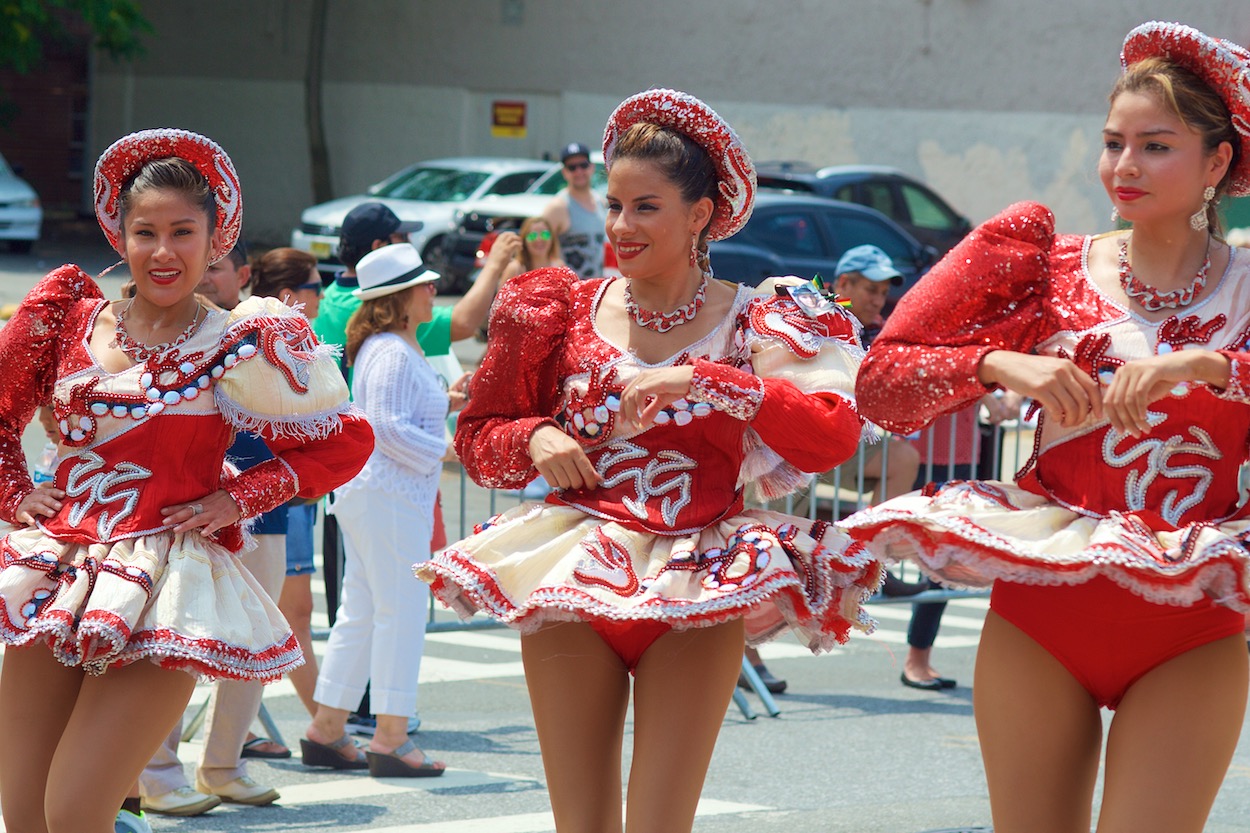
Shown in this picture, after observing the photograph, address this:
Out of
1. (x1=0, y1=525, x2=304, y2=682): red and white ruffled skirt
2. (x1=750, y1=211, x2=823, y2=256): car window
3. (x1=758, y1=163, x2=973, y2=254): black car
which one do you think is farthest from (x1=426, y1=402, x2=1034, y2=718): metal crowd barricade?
(x1=758, y1=163, x2=973, y2=254): black car

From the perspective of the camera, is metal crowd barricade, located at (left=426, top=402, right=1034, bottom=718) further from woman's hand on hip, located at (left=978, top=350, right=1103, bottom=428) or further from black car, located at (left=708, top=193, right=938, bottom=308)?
black car, located at (left=708, top=193, right=938, bottom=308)

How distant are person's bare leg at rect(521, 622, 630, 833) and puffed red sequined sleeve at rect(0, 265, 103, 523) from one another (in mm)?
1455

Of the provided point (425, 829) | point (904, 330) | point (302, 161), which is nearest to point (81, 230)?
point (302, 161)

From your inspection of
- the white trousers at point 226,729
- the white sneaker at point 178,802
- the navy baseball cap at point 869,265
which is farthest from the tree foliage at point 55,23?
the white sneaker at point 178,802

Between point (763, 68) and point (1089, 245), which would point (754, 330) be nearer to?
point (1089, 245)

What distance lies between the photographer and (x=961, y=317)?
3768 millimetres

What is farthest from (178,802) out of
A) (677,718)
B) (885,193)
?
(885,193)

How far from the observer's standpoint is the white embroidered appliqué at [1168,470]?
3.60 meters

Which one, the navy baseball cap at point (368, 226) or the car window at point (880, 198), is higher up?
the navy baseball cap at point (368, 226)

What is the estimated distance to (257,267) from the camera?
7320mm

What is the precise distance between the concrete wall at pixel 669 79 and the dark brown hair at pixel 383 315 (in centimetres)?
2085

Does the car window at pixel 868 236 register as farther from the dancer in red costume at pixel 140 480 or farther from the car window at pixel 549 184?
the dancer in red costume at pixel 140 480

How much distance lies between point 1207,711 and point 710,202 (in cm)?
164

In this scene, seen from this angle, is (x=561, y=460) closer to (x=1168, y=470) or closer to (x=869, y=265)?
(x=1168, y=470)
